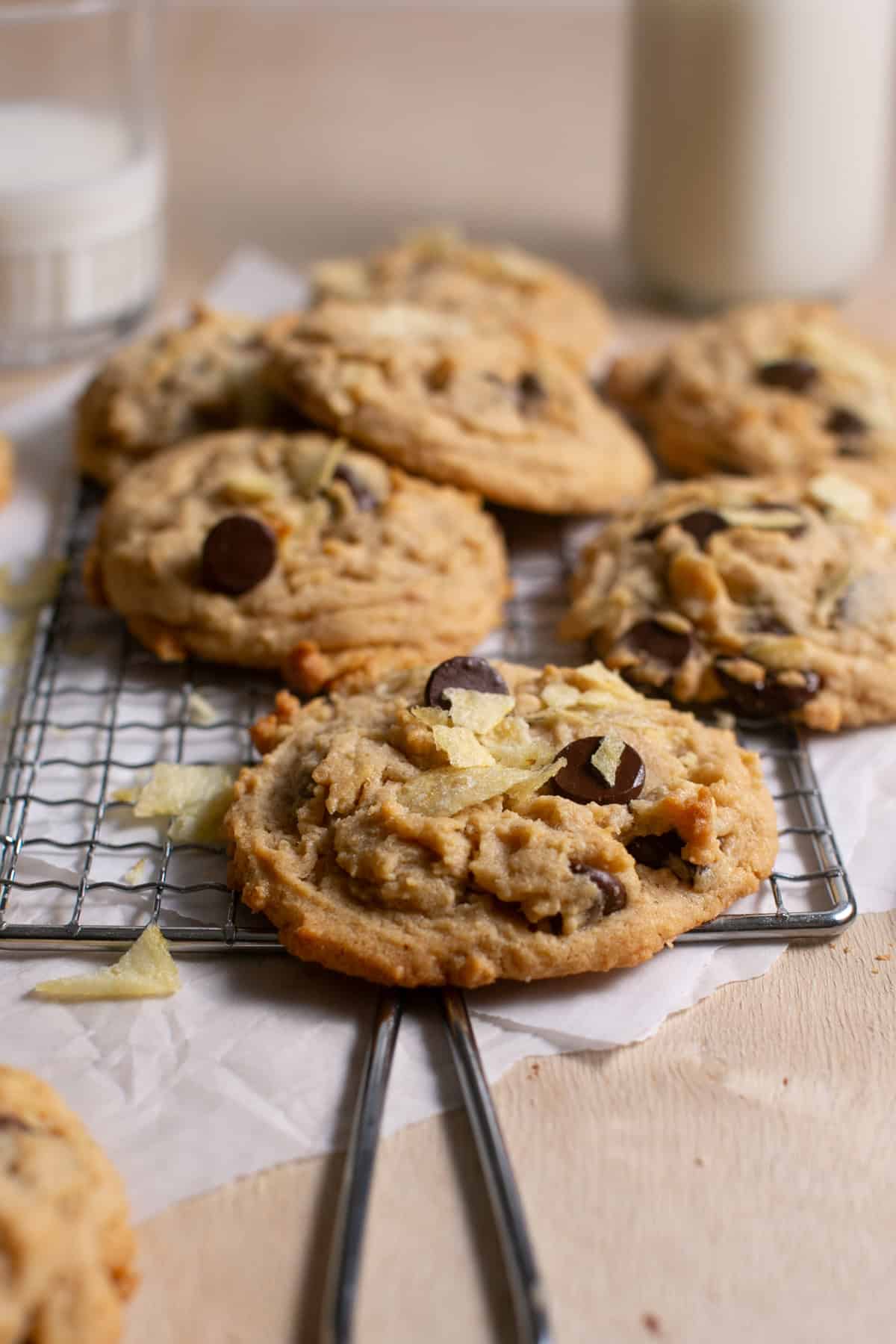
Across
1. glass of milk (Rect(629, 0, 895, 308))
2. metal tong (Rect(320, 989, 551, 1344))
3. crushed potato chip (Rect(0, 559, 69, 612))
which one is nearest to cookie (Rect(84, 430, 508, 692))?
crushed potato chip (Rect(0, 559, 69, 612))

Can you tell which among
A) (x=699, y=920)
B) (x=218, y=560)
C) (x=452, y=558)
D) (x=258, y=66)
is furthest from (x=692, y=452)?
(x=258, y=66)

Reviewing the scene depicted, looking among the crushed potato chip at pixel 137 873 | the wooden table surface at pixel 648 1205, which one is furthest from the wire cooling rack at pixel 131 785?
the wooden table surface at pixel 648 1205

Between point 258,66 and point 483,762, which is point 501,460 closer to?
point 483,762

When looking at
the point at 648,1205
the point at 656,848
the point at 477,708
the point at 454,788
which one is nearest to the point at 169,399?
the point at 477,708

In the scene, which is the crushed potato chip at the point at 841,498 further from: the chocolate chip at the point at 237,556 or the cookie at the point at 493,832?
the chocolate chip at the point at 237,556

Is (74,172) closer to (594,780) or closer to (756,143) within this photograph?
(756,143)

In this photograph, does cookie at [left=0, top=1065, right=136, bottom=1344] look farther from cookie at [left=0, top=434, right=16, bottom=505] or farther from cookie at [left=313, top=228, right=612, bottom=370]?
cookie at [left=313, top=228, right=612, bottom=370]

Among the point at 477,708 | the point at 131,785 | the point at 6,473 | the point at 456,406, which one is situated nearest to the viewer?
the point at 477,708

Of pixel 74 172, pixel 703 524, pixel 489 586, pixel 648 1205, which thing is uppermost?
pixel 74 172
